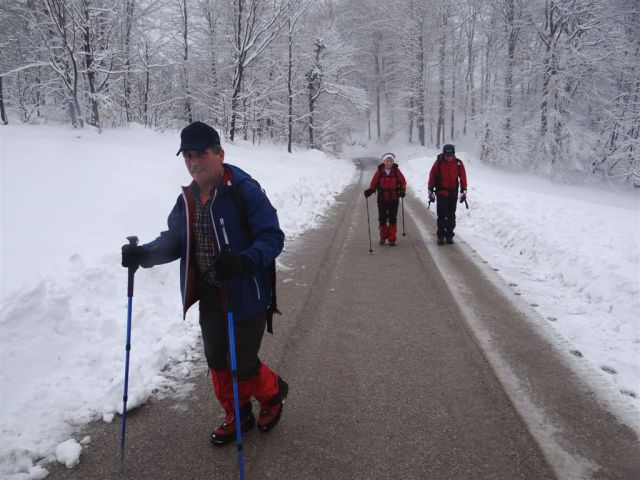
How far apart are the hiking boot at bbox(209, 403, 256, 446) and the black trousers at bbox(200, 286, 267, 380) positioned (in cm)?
36

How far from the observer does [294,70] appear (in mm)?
32938

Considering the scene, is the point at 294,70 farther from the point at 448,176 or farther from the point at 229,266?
the point at 229,266

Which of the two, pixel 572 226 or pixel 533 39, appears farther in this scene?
pixel 533 39

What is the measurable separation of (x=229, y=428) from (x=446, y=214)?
23.9 ft

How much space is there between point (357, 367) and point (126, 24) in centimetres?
2997

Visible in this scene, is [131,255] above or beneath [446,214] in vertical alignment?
above

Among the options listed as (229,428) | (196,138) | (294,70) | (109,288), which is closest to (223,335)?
(229,428)

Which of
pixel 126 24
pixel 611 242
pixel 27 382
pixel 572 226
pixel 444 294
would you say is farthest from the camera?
pixel 126 24

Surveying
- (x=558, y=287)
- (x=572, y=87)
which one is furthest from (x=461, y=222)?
(x=572, y=87)

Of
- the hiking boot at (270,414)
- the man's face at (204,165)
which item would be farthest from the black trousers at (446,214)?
the man's face at (204,165)

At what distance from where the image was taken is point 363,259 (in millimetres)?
8086

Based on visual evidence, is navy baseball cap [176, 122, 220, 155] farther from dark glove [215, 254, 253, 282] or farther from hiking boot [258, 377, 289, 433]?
hiking boot [258, 377, 289, 433]

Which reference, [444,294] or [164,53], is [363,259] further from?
[164,53]

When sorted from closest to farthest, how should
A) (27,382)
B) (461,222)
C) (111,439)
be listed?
(111,439), (27,382), (461,222)
